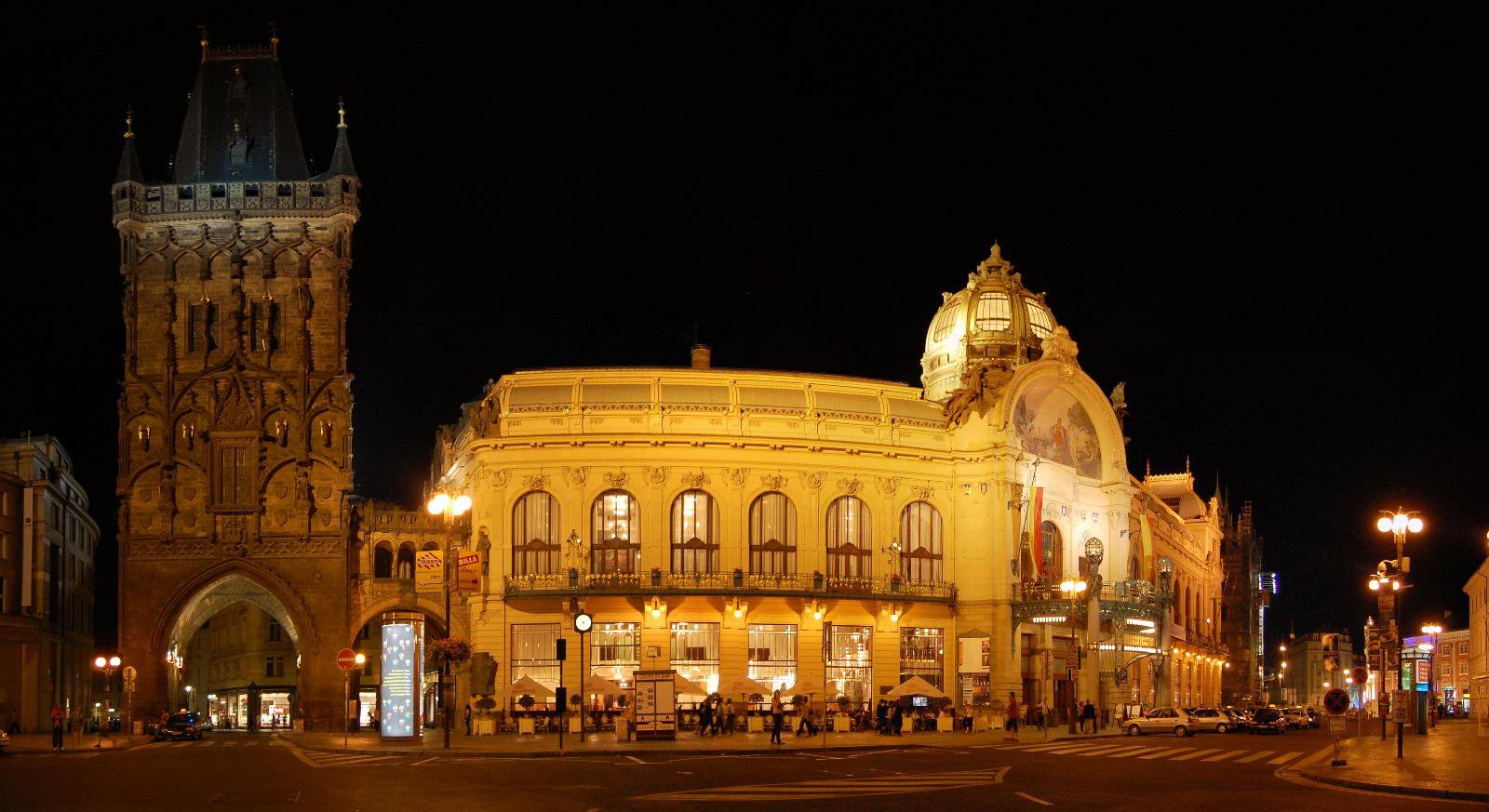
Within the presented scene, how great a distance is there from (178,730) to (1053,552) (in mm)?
40352

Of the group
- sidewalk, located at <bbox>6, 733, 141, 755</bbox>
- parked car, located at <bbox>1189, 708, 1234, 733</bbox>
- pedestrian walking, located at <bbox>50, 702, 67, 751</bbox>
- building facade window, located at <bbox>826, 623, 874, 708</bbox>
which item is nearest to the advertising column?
sidewalk, located at <bbox>6, 733, 141, 755</bbox>

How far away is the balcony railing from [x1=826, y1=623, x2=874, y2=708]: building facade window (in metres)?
2.12

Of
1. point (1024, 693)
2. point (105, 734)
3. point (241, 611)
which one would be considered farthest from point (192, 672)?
point (1024, 693)

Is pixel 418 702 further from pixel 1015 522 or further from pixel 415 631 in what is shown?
pixel 1015 522

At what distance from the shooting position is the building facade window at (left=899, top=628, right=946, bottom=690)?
75.8 metres

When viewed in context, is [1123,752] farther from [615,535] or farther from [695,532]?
[615,535]

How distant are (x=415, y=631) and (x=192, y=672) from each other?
2656 inches

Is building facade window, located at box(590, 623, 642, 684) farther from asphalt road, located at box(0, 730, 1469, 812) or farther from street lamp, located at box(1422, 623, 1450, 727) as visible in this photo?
street lamp, located at box(1422, 623, 1450, 727)

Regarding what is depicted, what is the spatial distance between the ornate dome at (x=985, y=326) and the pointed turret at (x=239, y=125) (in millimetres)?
34164

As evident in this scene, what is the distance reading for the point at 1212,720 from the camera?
236ft

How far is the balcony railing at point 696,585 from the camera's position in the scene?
6969cm

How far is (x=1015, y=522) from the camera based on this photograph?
7769 centimetres

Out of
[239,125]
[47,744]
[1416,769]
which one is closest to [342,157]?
[239,125]

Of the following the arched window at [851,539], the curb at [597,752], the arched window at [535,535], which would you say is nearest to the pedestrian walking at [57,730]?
the curb at [597,752]
